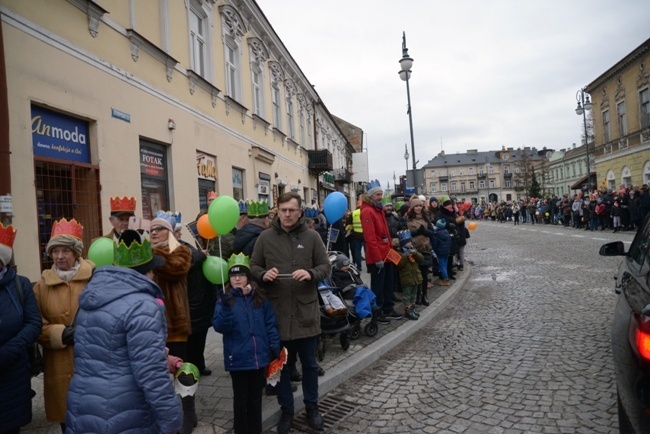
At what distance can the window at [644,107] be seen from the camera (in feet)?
95.3

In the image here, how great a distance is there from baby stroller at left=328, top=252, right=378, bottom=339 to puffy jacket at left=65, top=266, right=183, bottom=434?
3.42 m

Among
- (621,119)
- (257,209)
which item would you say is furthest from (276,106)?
(621,119)

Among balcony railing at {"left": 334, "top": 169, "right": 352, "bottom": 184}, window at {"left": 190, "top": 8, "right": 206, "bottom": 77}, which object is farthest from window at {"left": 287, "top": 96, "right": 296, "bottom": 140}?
balcony railing at {"left": 334, "top": 169, "right": 352, "bottom": 184}

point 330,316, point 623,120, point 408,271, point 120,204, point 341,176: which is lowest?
point 330,316

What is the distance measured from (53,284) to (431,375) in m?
3.65

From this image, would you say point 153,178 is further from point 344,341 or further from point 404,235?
point 344,341

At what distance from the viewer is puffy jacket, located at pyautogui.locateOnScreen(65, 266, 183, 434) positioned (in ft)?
7.01

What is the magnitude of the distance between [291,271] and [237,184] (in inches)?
416

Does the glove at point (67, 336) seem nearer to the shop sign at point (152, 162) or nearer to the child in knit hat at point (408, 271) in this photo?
the child in knit hat at point (408, 271)

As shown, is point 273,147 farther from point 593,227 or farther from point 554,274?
point 593,227

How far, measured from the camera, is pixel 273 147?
17.4 m

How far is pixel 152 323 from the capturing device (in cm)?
218

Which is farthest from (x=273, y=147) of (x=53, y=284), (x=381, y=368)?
(x=53, y=284)

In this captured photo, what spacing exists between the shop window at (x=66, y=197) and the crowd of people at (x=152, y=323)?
253 cm
